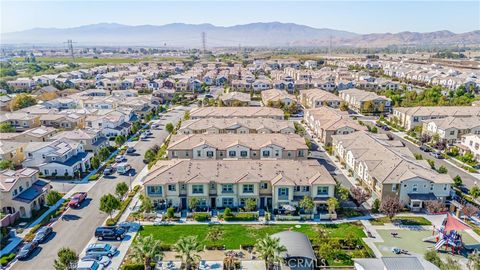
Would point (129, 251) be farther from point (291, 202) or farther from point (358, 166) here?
point (358, 166)

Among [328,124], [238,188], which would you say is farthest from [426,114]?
[238,188]

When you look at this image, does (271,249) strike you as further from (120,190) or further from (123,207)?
(120,190)

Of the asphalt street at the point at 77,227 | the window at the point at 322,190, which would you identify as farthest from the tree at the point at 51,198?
the window at the point at 322,190

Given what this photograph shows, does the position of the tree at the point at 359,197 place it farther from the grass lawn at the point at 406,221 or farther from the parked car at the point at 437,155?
the parked car at the point at 437,155

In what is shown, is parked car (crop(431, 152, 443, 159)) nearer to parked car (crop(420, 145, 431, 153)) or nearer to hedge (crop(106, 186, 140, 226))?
parked car (crop(420, 145, 431, 153))

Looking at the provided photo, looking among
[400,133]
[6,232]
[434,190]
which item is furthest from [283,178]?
[400,133]

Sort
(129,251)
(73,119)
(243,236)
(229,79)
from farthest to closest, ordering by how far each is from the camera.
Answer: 1. (229,79)
2. (73,119)
3. (243,236)
4. (129,251)
